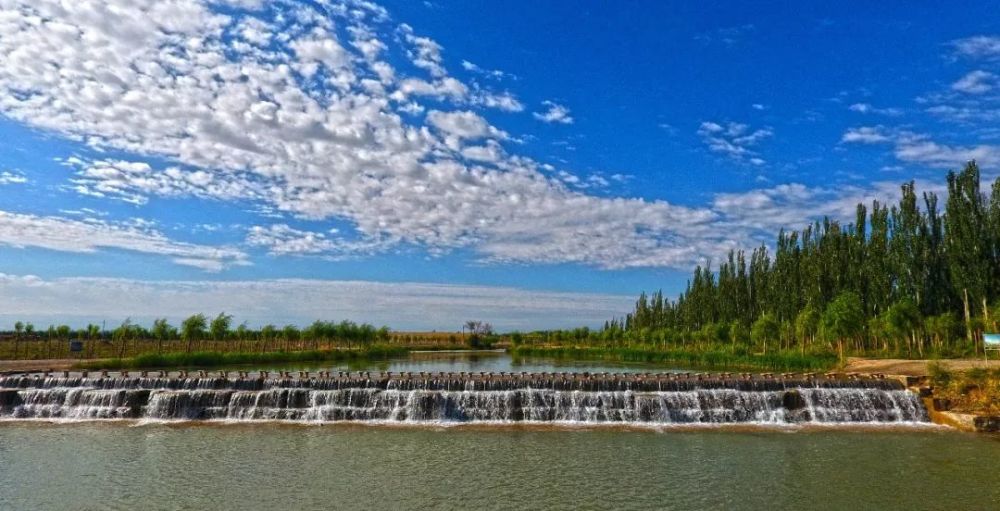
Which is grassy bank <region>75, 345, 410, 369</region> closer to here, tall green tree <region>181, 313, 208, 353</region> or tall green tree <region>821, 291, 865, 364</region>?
tall green tree <region>181, 313, 208, 353</region>

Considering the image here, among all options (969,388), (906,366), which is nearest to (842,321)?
(906,366)

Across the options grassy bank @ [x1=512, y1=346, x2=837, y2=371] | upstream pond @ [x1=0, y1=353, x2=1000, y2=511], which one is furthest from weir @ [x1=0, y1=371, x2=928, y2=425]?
grassy bank @ [x1=512, y1=346, x2=837, y2=371]

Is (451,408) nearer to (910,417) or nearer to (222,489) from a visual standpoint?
(222,489)

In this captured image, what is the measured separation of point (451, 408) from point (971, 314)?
45.4 metres

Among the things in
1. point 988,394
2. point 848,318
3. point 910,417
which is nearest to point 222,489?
point 910,417

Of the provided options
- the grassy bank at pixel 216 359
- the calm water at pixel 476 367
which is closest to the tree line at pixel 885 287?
the calm water at pixel 476 367

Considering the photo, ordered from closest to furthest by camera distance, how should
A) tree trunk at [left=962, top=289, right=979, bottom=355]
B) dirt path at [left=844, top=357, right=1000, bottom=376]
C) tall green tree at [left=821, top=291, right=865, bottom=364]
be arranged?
dirt path at [left=844, top=357, right=1000, bottom=376], tree trunk at [left=962, top=289, right=979, bottom=355], tall green tree at [left=821, top=291, right=865, bottom=364]

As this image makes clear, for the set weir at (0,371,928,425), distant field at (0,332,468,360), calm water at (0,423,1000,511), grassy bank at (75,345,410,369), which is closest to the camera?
calm water at (0,423,1000,511)

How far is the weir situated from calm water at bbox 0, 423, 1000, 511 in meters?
2.38

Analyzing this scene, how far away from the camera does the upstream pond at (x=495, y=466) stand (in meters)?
13.3

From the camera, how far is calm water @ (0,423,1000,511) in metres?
13.3

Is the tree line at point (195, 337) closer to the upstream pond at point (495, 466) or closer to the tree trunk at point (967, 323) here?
the upstream pond at point (495, 466)

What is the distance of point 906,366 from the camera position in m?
33.2

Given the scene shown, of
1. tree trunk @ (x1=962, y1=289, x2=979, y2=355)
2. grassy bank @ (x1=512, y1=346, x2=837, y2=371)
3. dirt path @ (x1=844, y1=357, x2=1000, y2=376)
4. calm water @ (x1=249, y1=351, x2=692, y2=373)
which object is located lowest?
calm water @ (x1=249, y1=351, x2=692, y2=373)
